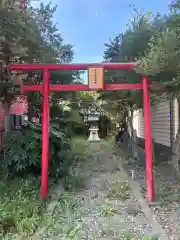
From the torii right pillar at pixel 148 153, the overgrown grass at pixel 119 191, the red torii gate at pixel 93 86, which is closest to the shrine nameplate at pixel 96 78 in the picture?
the red torii gate at pixel 93 86

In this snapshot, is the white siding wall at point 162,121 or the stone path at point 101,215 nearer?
the stone path at point 101,215

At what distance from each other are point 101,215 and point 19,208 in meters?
1.34

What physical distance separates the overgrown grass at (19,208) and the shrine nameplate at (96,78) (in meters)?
2.37

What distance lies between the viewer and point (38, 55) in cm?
712

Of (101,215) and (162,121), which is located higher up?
(162,121)

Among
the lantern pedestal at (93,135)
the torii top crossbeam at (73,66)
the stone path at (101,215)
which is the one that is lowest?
the stone path at (101,215)

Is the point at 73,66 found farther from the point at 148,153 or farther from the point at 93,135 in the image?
the point at 93,135

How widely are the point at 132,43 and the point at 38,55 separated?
229 centimetres

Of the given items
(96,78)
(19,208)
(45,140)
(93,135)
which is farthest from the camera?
(93,135)

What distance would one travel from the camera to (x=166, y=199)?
5945 mm

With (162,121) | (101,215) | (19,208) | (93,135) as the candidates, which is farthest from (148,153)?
(93,135)

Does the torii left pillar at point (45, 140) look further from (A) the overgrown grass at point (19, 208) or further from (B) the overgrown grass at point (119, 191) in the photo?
(B) the overgrown grass at point (119, 191)

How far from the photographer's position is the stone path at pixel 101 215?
4.36m

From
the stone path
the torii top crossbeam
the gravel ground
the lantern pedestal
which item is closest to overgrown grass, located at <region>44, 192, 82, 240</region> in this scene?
the stone path
